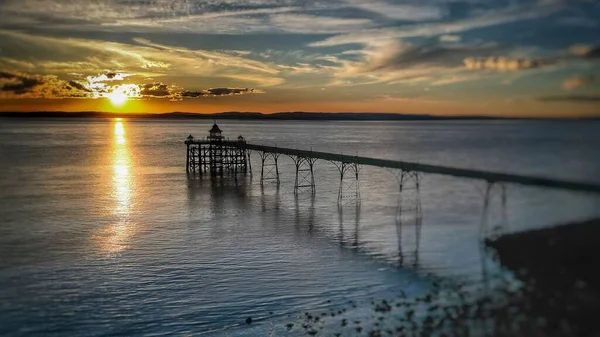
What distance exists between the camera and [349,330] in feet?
43.8

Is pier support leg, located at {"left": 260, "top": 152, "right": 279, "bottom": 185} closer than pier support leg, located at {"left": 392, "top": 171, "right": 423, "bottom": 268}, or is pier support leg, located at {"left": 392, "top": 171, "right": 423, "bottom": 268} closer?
pier support leg, located at {"left": 392, "top": 171, "right": 423, "bottom": 268}

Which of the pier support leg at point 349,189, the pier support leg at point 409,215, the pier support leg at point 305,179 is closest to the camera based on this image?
the pier support leg at point 409,215

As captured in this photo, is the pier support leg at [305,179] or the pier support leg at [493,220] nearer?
the pier support leg at [493,220]

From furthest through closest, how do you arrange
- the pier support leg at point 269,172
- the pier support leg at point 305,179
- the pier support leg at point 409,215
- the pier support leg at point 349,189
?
the pier support leg at point 269,172, the pier support leg at point 305,179, the pier support leg at point 349,189, the pier support leg at point 409,215

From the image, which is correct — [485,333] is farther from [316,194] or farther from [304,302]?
[316,194]

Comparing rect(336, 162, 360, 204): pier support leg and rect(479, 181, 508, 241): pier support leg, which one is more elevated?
rect(479, 181, 508, 241): pier support leg

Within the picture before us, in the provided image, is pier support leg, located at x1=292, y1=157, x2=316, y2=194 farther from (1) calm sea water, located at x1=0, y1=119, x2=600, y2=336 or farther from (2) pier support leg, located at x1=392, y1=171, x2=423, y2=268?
(2) pier support leg, located at x1=392, y1=171, x2=423, y2=268

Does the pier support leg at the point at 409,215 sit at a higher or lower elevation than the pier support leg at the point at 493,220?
lower

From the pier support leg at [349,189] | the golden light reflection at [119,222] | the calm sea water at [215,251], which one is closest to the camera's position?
the calm sea water at [215,251]

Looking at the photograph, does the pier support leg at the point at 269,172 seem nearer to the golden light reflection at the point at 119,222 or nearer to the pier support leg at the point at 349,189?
the pier support leg at the point at 349,189

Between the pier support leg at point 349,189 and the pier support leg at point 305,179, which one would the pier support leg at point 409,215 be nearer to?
the pier support leg at point 349,189

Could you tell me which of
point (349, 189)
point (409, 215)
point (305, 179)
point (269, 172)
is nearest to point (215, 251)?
point (409, 215)

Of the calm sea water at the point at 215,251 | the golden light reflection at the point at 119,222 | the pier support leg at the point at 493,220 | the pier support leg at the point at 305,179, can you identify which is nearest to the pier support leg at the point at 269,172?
the pier support leg at the point at 305,179

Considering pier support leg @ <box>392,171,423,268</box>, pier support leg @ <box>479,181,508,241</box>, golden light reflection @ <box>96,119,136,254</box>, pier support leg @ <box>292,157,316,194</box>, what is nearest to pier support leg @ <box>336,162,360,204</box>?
pier support leg @ <box>292,157,316,194</box>
